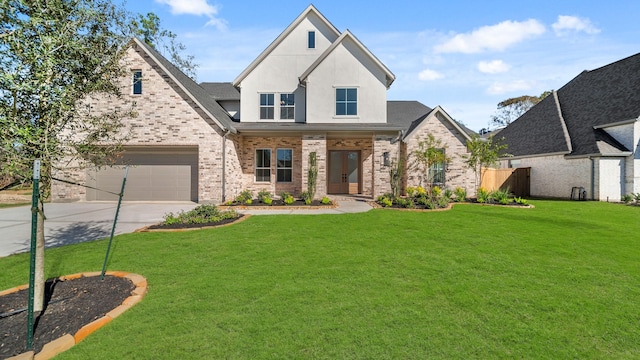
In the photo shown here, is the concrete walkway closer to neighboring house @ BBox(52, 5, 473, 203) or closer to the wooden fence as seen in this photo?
neighboring house @ BBox(52, 5, 473, 203)

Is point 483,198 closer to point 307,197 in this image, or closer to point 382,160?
point 382,160

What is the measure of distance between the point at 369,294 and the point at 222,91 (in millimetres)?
19105

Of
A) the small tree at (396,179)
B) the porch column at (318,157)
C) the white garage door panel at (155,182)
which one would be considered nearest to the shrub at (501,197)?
the small tree at (396,179)

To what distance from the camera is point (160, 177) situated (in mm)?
14688

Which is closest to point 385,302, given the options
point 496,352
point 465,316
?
point 465,316

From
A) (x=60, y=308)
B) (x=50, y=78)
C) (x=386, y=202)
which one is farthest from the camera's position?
(x=386, y=202)

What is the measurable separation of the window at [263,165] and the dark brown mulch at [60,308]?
12258 millimetres

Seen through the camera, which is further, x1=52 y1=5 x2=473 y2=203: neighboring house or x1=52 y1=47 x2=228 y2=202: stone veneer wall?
x1=52 y1=5 x2=473 y2=203: neighboring house

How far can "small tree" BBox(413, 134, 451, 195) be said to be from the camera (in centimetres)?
1516

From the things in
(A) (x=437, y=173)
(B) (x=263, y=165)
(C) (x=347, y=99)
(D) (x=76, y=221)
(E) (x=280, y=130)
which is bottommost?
(D) (x=76, y=221)

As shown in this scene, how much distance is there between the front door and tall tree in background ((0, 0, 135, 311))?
47.6 ft

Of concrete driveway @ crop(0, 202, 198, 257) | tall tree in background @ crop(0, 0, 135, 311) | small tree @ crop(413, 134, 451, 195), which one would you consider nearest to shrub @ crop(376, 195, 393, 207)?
small tree @ crop(413, 134, 451, 195)

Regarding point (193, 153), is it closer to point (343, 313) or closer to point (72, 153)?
point (72, 153)

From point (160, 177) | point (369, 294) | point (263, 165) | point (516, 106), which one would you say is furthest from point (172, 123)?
point (516, 106)
